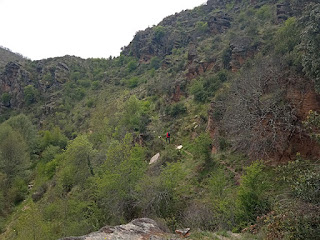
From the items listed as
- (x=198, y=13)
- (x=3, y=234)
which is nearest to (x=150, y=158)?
(x=3, y=234)

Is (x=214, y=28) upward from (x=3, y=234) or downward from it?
upward

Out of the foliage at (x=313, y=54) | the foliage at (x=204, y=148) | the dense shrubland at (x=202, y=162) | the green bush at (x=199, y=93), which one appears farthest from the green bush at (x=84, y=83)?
the foliage at (x=313, y=54)

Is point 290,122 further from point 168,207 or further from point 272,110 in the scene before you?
point 168,207

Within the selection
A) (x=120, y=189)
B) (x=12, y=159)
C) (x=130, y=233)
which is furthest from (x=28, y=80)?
(x=130, y=233)

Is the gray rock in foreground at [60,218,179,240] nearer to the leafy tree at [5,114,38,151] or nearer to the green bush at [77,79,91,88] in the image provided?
the leafy tree at [5,114,38,151]

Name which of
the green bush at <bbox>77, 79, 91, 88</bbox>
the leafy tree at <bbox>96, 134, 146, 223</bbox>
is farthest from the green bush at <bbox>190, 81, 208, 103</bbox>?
the green bush at <bbox>77, 79, 91, 88</bbox>

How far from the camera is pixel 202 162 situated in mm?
17672

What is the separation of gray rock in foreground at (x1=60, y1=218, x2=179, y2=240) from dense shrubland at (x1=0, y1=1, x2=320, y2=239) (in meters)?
1.57

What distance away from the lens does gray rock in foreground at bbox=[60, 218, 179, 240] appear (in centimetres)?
677

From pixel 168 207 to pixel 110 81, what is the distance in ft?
177

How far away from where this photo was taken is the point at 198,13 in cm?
7181

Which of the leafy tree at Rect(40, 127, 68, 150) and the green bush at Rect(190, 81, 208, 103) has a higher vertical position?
the green bush at Rect(190, 81, 208, 103)

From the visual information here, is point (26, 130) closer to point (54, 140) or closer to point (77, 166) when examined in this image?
point (54, 140)

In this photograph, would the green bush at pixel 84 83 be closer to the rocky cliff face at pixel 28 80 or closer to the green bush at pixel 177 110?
the rocky cliff face at pixel 28 80
